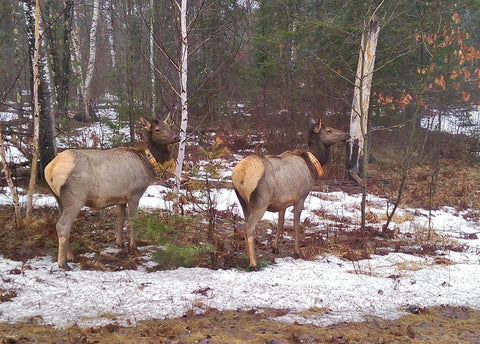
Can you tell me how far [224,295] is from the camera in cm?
500

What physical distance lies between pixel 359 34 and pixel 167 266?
10.5 m

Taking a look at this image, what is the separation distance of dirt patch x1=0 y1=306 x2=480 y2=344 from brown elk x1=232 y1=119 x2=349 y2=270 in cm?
165

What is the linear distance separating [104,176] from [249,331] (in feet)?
10.7

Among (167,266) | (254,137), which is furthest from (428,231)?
(254,137)

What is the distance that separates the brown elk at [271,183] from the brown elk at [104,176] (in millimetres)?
1521

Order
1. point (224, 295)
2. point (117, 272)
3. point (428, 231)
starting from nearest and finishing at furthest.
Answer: point (224, 295)
point (117, 272)
point (428, 231)

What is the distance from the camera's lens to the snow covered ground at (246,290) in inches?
178

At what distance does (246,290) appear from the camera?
5.18 m

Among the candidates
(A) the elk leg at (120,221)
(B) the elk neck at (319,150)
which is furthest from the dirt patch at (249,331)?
(B) the elk neck at (319,150)

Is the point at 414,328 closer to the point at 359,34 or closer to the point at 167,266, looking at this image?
the point at 167,266

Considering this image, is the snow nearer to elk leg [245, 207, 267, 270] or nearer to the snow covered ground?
the snow covered ground

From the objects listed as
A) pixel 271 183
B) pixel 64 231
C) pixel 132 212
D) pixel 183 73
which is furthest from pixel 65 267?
pixel 183 73

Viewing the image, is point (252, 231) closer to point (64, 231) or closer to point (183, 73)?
point (64, 231)

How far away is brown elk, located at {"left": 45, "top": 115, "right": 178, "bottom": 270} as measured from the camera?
225 inches
